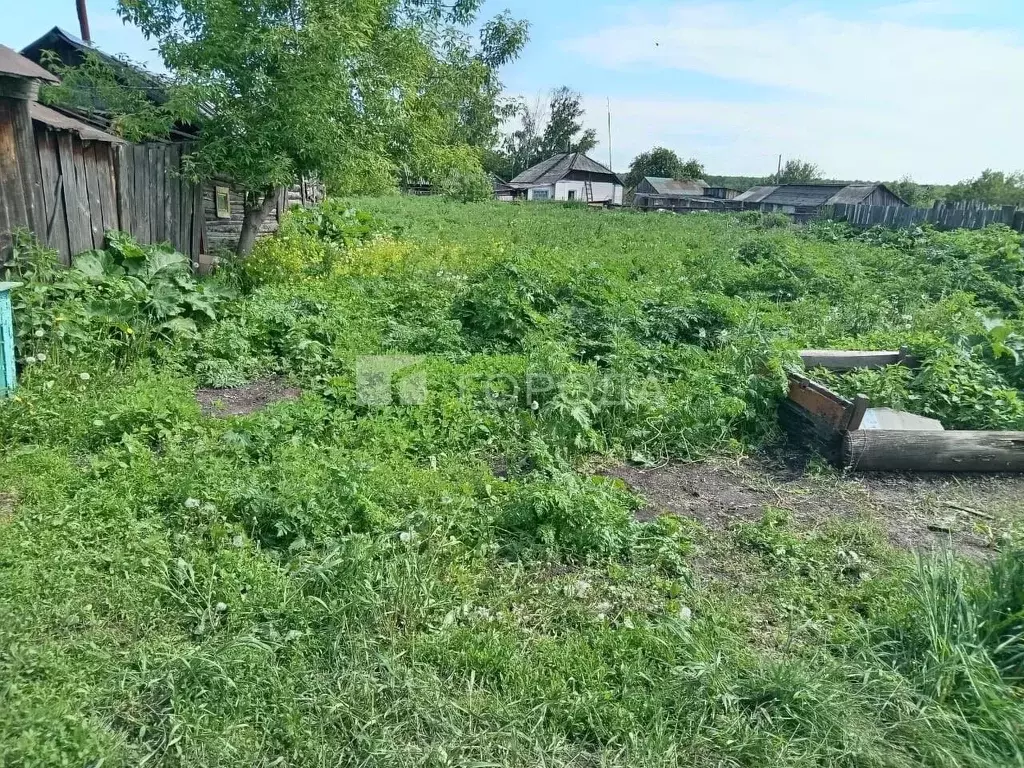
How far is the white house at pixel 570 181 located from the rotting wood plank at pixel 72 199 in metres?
47.5

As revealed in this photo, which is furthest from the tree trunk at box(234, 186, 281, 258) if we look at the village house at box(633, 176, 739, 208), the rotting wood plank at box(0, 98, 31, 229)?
the village house at box(633, 176, 739, 208)

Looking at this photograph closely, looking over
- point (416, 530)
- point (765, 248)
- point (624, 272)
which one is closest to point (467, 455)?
point (416, 530)

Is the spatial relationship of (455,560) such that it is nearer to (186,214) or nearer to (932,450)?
(932,450)

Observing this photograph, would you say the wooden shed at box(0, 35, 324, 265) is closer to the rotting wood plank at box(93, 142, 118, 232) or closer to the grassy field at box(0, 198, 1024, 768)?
the rotting wood plank at box(93, 142, 118, 232)

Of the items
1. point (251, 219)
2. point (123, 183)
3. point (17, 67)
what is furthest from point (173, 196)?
point (17, 67)

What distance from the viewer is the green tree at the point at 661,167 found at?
61906 millimetres

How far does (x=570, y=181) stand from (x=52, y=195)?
164ft

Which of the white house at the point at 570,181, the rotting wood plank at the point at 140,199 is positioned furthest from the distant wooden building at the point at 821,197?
the rotting wood plank at the point at 140,199

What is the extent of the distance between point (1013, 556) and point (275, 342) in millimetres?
6551

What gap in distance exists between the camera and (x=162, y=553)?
3559mm

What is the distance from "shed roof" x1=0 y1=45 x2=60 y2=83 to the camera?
591cm

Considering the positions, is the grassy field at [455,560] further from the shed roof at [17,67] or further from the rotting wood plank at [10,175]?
the shed roof at [17,67]

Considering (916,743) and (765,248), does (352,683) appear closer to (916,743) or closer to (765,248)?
(916,743)

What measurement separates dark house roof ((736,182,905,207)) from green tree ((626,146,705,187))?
1226 cm
